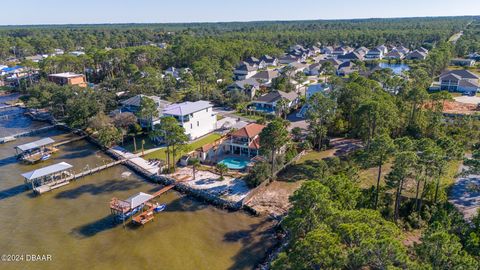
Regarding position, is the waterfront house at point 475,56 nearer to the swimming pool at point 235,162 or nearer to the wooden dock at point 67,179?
the swimming pool at point 235,162

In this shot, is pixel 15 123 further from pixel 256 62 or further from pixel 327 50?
pixel 327 50

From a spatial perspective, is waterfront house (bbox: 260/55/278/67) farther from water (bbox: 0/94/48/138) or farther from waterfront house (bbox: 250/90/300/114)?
water (bbox: 0/94/48/138)

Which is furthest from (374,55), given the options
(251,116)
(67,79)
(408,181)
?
(67,79)

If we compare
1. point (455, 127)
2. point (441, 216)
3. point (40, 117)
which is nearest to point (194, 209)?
point (441, 216)

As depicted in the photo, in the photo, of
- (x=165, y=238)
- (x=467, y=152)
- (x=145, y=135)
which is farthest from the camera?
(x=145, y=135)

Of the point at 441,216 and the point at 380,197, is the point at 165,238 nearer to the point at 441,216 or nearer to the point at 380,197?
the point at 380,197

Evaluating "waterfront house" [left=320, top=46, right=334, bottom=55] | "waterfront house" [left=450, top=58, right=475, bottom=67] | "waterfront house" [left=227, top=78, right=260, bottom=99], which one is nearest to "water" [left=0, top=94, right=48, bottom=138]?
"waterfront house" [left=227, top=78, right=260, bottom=99]
